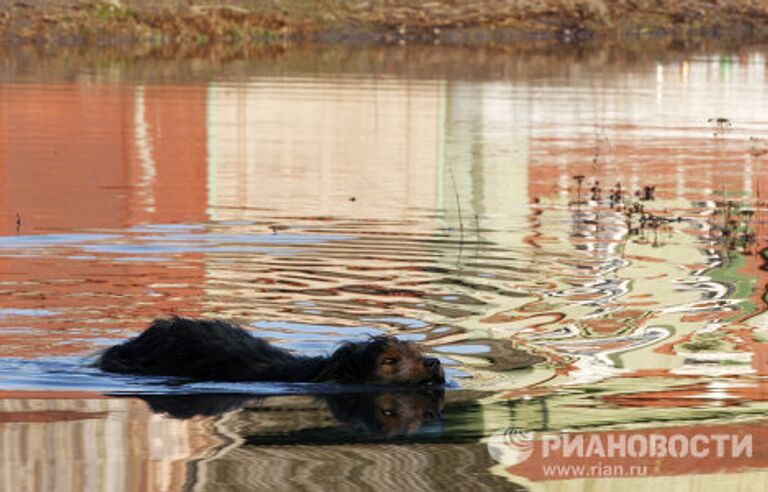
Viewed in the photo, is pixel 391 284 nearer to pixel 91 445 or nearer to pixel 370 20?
pixel 91 445

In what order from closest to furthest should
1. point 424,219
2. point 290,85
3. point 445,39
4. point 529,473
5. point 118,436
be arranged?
point 529,473, point 118,436, point 424,219, point 290,85, point 445,39

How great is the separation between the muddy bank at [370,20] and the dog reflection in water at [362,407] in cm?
4569

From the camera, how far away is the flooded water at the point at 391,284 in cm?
989

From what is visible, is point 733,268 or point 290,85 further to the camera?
point 290,85

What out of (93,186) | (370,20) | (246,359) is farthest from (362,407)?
(370,20)

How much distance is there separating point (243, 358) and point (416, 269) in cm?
471

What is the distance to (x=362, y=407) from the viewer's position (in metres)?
11.2

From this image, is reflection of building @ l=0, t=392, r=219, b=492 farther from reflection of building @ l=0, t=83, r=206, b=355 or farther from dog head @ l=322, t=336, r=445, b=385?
reflection of building @ l=0, t=83, r=206, b=355

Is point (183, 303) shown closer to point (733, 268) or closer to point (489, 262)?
point (489, 262)

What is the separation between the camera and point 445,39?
205 ft

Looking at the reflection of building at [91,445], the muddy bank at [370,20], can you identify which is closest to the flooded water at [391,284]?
the reflection of building at [91,445]

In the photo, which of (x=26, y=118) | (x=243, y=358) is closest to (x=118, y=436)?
(x=243, y=358)

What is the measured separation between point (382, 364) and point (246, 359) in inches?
34.0

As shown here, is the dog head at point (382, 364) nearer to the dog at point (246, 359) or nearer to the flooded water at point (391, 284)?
the dog at point (246, 359)
